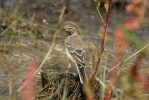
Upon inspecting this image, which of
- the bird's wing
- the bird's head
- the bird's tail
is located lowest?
the bird's tail

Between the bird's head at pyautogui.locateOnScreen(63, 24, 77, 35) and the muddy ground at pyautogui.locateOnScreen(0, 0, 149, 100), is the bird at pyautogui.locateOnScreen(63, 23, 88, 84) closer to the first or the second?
the bird's head at pyautogui.locateOnScreen(63, 24, 77, 35)

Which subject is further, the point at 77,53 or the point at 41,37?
the point at 41,37

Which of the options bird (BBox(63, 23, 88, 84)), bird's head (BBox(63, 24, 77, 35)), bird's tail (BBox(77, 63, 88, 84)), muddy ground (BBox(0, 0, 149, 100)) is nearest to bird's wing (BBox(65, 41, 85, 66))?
bird (BBox(63, 23, 88, 84))

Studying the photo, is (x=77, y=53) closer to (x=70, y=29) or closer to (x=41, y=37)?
(x=70, y=29)

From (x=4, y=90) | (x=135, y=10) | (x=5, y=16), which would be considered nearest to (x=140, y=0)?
(x=135, y=10)

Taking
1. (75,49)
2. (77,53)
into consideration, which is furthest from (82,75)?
(75,49)

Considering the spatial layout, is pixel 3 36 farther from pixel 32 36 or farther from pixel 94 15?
pixel 94 15

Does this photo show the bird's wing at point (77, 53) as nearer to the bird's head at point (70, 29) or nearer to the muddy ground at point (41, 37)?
the muddy ground at point (41, 37)

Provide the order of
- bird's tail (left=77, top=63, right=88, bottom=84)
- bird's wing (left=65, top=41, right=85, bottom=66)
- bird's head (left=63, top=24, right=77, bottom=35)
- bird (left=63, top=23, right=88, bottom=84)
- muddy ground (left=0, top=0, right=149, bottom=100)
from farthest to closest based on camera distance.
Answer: bird's head (left=63, top=24, right=77, bottom=35), muddy ground (left=0, top=0, right=149, bottom=100), bird's wing (left=65, top=41, right=85, bottom=66), bird (left=63, top=23, right=88, bottom=84), bird's tail (left=77, top=63, right=88, bottom=84)
